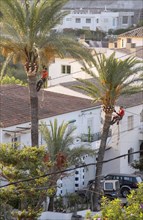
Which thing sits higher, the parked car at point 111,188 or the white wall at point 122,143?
the white wall at point 122,143

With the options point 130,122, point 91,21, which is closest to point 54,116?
point 130,122

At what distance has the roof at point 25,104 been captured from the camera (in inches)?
1230

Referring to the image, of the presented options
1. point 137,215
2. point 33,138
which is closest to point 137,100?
point 33,138

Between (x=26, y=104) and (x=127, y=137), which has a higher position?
(x=26, y=104)

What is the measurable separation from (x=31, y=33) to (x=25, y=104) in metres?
8.55

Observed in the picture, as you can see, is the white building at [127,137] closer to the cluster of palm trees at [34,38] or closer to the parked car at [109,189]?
the parked car at [109,189]

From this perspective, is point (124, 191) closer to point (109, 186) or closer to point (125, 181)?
point (125, 181)

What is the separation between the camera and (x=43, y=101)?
3559 centimetres

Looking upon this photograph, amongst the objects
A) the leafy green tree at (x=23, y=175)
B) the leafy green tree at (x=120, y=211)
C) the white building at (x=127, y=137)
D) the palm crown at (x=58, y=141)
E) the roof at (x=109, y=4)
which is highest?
the roof at (x=109, y=4)

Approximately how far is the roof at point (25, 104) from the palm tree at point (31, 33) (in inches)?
180

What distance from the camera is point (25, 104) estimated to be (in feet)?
111

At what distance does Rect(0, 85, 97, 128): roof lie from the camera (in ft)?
102

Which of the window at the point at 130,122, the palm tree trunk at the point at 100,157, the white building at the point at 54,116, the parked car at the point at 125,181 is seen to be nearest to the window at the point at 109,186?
the parked car at the point at 125,181

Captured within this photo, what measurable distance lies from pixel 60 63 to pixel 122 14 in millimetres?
76973
